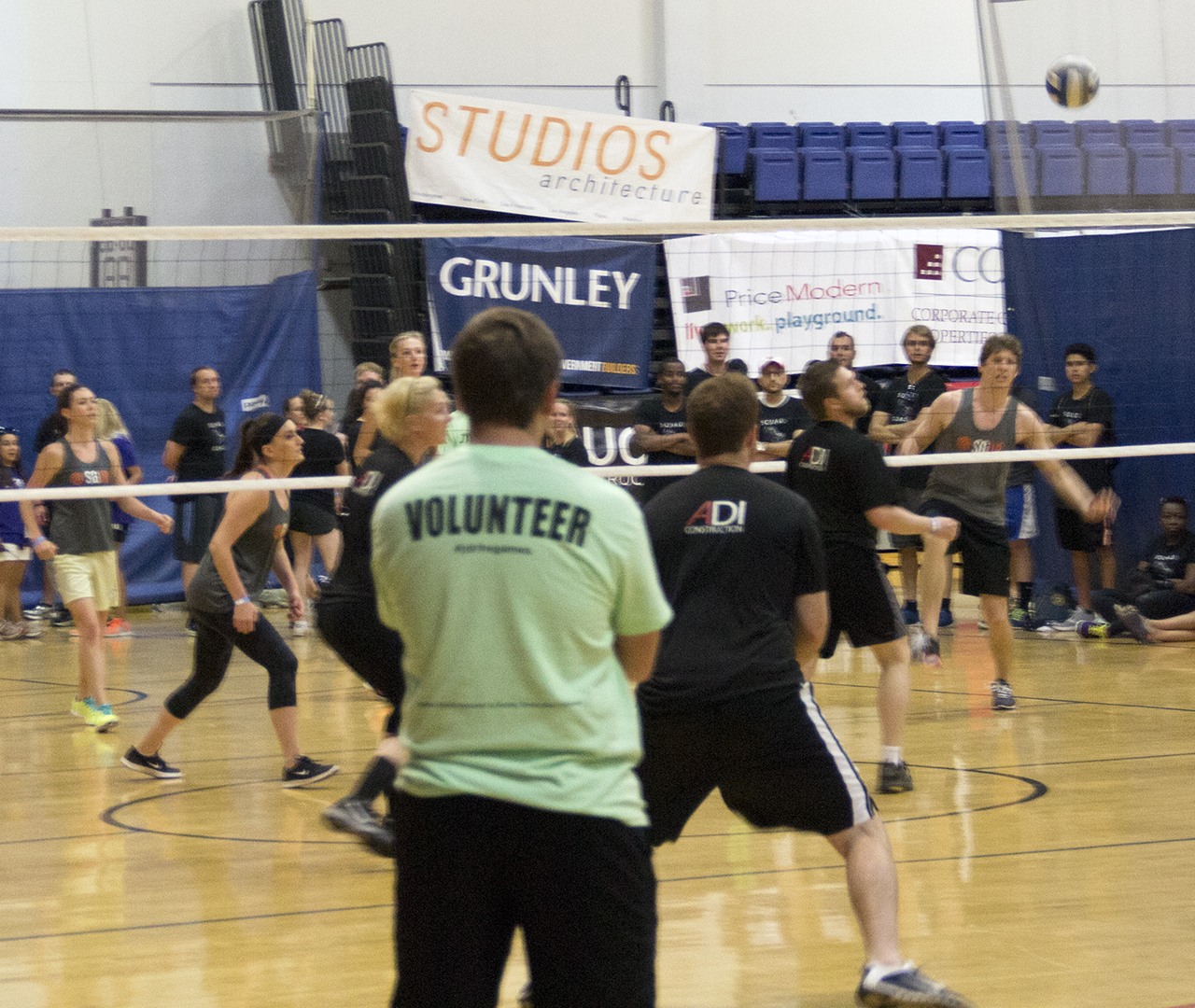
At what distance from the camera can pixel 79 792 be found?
606cm

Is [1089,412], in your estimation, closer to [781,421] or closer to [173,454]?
[781,421]

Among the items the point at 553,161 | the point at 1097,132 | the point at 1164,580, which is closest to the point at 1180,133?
the point at 1097,132

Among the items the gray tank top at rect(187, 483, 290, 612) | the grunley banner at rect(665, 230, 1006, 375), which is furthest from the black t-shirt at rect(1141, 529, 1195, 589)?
the gray tank top at rect(187, 483, 290, 612)

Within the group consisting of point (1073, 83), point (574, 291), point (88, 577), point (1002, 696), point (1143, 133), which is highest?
point (1073, 83)

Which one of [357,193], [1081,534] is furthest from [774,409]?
[357,193]

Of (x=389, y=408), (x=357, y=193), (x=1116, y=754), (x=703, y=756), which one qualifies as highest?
(x=357, y=193)

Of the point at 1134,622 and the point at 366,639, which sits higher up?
the point at 366,639

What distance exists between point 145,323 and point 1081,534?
7182mm

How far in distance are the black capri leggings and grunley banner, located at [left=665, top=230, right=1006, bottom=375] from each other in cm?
890

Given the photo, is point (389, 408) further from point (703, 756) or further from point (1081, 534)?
point (1081, 534)

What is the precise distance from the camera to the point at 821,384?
5.37 meters

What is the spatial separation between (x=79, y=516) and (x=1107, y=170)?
22.0 ft

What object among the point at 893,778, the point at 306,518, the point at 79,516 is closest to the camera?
the point at 893,778

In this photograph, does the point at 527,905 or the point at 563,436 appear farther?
the point at 563,436
